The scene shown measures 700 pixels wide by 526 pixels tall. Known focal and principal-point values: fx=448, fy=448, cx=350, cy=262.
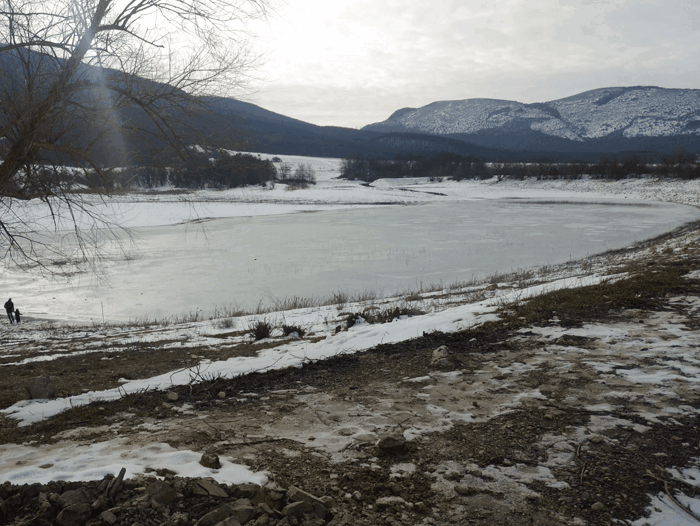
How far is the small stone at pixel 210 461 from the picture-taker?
9.34 feet

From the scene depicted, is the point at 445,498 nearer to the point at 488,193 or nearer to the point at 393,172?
the point at 488,193

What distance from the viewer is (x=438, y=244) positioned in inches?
951

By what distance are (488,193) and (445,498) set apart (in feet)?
236

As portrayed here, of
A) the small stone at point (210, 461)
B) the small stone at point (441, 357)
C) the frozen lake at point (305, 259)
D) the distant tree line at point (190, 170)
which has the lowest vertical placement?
the frozen lake at point (305, 259)

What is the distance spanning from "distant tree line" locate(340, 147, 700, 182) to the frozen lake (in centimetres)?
3959

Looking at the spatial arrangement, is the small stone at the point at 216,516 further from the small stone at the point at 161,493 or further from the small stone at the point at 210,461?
the small stone at the point at 210,461

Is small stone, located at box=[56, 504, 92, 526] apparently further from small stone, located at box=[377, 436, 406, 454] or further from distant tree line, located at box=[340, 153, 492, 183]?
distant tree line, located at box=[340, 153, 492, 183]

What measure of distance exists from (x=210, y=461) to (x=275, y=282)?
13945 mm

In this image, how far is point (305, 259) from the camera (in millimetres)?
20734

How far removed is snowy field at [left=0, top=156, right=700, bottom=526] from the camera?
10.7 feet

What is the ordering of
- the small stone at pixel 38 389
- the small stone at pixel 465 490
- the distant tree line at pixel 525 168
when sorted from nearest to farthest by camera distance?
the small stone at pixel 465 490 < the small stone at pixel 38 389 < the distant tree line at pixel 525 168

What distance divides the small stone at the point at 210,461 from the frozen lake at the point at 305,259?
35.2 feet

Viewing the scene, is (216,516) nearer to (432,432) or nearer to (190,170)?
(432,432)

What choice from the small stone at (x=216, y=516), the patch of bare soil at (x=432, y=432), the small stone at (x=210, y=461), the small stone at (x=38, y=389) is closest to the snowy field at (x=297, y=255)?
the small stone at (x=38, y=389)
